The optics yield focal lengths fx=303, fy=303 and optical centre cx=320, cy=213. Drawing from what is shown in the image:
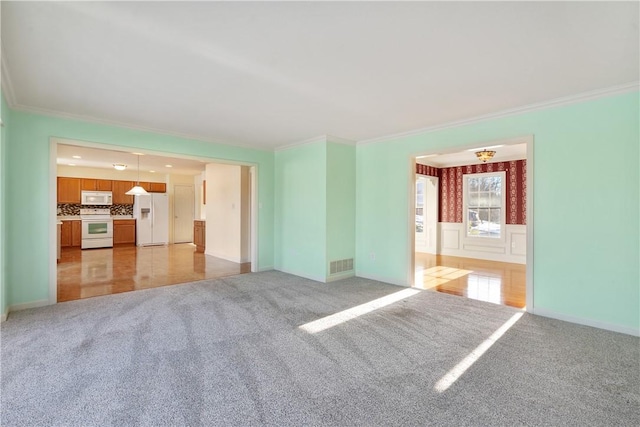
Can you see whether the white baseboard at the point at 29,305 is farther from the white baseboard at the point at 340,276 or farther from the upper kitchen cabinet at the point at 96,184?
the upper kitchen cabinet at the point at 96,184

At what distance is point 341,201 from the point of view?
5398mm

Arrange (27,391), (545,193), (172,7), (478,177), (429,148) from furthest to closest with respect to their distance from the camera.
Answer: (478,177) < (429,148) < (545,193) < (27,391) < (172,7)

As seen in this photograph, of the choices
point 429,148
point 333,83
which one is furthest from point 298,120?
point 429,148

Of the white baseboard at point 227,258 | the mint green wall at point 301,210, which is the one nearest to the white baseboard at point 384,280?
the mint green wall at point 301,210

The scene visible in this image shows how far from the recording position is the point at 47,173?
3.83m

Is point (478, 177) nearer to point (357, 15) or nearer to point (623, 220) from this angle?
point (623, 220)

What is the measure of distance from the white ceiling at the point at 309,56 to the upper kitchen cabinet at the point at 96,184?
6234mm

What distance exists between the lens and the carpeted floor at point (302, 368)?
5.95ft

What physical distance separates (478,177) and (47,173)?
333 inches

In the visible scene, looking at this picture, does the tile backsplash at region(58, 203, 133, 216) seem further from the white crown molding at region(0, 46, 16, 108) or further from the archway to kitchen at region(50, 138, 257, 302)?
the white crown molding at region(0, 46, 16, 108)

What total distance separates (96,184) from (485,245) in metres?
11.0

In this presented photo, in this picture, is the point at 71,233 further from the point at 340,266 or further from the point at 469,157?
the point at 469,157

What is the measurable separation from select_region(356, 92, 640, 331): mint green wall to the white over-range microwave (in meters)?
9.91

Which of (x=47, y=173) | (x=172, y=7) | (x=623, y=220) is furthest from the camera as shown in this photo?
A: (x=47, y=173)
